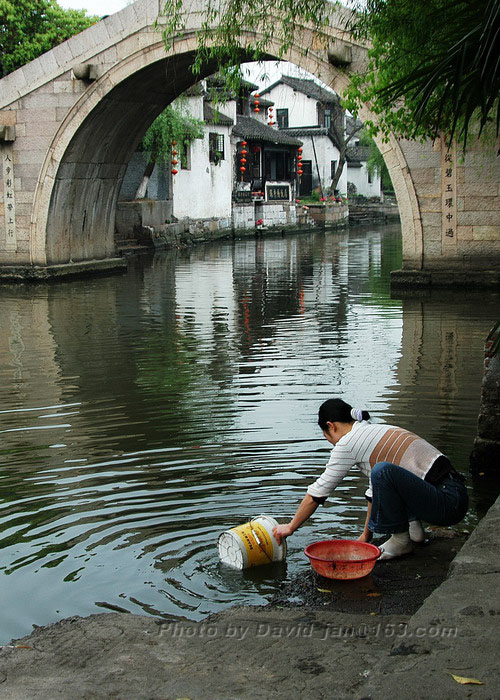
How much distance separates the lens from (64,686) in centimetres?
310

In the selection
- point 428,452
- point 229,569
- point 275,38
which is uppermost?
point 275,38

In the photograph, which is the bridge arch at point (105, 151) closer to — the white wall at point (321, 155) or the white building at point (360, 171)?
the white wall at point (321, 155)

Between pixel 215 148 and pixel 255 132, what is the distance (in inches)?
194

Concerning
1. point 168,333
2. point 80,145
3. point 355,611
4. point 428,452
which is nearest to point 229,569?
point 355,611

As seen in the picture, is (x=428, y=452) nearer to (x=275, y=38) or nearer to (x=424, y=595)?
(x=424, y=595)

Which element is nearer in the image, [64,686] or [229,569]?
[64,686]

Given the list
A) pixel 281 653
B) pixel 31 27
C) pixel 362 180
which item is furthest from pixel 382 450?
pixel 362 180

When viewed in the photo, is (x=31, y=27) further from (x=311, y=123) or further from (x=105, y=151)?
(x=311, y=123)

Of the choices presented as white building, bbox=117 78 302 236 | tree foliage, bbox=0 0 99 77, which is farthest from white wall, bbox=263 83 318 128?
tree foliage, bbox=0 0 99 77

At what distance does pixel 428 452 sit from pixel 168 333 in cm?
777

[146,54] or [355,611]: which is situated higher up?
[146,54]

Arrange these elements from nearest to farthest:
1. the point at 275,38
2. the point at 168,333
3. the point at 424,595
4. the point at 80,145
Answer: the point at 424,595 → the point at 168,333 → the point at 275,38 → the point at 80,145

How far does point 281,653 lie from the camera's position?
334 cm

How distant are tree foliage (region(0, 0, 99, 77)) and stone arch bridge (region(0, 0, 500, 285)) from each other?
19.6 ft
